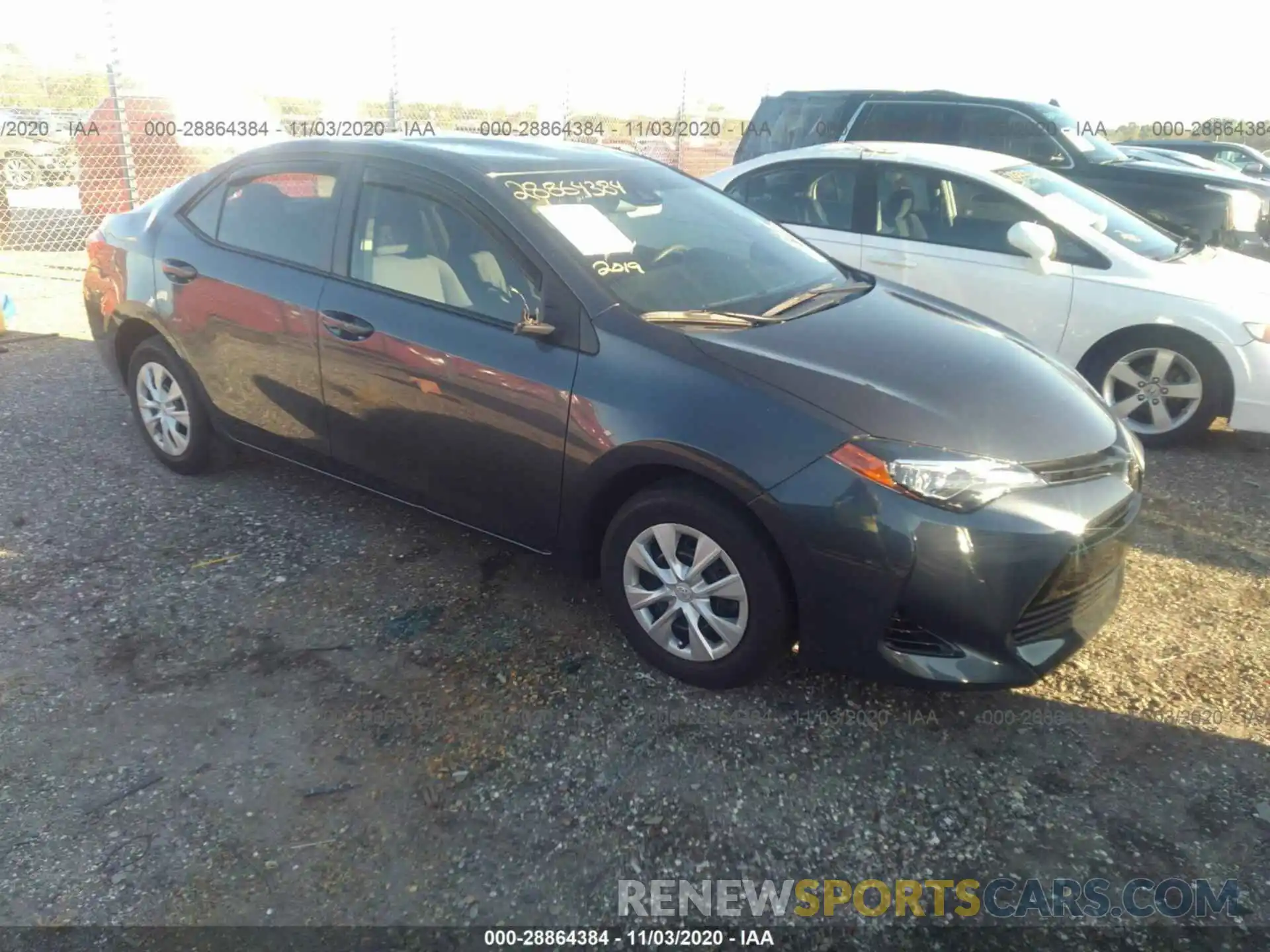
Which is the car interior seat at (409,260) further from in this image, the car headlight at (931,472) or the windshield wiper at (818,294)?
the car headlight at (931,472)

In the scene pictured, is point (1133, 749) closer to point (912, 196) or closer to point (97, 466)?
point (912, 196)

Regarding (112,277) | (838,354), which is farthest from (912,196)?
(112,277)

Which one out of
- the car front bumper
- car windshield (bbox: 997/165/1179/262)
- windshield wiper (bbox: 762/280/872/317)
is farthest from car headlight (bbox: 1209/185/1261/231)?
the car front bumper

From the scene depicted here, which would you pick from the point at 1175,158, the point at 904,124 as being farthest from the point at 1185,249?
the point at 1175,158

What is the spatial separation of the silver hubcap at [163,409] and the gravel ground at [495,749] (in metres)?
0.69

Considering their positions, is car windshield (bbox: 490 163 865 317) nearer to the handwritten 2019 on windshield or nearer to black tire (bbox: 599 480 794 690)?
the handwritten 2019 on windshield

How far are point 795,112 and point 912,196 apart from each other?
4.60 metres

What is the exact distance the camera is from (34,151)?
12.5 meters

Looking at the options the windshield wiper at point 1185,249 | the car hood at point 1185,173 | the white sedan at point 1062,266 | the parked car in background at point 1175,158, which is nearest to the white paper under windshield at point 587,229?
the white sedan at point 1062,266

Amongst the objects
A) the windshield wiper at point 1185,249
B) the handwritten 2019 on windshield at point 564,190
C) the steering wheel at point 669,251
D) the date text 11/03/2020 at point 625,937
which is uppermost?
the handwritten 2019 on windshield at point 564,190

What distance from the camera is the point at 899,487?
2.67 m

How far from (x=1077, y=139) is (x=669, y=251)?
24.9 ft

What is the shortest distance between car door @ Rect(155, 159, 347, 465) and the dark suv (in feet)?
21.9

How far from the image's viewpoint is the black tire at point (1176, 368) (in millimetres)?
5148
